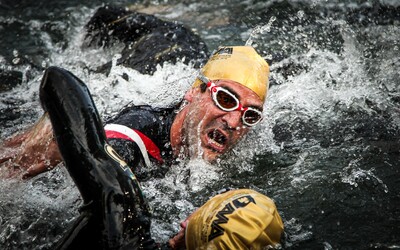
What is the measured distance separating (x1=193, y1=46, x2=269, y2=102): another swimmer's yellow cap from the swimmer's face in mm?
92

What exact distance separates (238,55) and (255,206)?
2.42 m

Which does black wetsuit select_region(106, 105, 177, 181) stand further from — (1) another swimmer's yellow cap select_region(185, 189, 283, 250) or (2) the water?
(1) another swimmer's yellow cap select_region(185, 189, 283, 250)

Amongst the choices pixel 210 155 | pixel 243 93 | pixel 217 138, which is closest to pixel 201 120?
pixel 217 138

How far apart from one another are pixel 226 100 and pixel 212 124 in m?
0.28

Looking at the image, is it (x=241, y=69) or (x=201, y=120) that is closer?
(x=201, y=120)

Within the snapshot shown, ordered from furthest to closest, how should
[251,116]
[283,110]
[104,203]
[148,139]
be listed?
[283,110], [251,116], [148,139], [104,203]

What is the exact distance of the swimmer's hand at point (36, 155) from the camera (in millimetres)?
4066

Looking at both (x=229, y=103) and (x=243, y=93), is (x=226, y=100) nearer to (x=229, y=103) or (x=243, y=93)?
(x=229, y=103)

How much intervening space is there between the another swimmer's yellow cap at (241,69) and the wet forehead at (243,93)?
41 mm

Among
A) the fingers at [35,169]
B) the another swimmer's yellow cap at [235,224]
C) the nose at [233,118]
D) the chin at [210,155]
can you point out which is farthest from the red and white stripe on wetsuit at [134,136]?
the another swimmer's yellow cap at [235,224]

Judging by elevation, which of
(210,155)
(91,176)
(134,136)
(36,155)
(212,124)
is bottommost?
(210,155)

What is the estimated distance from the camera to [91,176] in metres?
3.19

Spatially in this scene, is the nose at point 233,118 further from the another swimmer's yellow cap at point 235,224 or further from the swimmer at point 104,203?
the swimmer at point 104,203

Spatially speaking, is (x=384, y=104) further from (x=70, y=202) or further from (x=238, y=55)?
(x=70, y=202)
